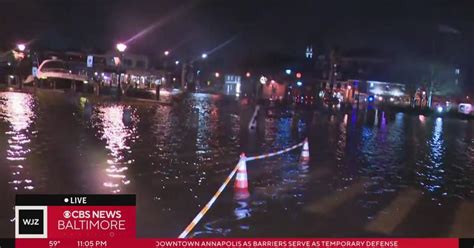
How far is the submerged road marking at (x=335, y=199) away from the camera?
846 centimetres

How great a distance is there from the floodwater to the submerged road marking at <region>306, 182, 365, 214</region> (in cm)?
2

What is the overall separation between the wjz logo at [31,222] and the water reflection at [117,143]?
3.66 meters

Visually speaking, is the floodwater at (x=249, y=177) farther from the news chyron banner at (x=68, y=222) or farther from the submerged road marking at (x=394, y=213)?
the news chyron banner at (x=68, y=222)

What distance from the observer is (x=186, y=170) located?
11469mm

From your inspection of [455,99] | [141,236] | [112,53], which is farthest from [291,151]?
[112,53]

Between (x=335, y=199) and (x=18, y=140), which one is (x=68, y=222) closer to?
(x=335, y=199)

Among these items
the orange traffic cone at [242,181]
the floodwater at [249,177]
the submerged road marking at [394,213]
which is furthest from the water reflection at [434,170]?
the orange traffic cone at [242,181]

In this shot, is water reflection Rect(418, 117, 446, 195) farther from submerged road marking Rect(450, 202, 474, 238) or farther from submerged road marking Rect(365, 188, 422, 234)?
submerged road marking Rect(450, 202, 474, 238)

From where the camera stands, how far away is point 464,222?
320 inches

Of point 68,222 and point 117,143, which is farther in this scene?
point 117,143

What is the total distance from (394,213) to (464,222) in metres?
1.01

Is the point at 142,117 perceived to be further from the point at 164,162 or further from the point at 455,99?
the point at 455,99

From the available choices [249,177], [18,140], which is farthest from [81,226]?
[18,140]

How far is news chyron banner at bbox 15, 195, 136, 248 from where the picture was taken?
16.8 feet
